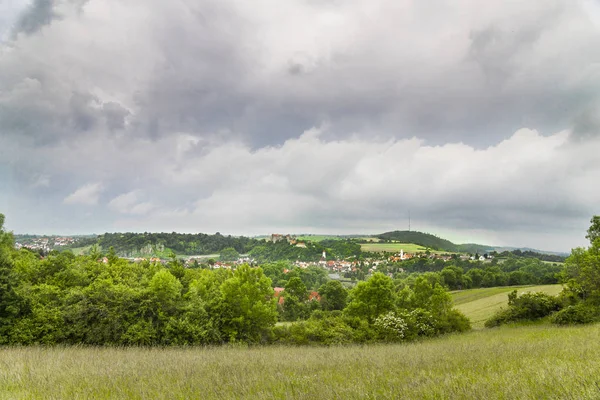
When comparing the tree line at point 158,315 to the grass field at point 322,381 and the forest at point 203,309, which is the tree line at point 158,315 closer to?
the forest at point 203,309

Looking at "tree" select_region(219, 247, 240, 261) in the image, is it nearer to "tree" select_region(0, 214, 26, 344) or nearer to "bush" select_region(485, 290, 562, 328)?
"bush" select_region(485, 290, 562, 328)

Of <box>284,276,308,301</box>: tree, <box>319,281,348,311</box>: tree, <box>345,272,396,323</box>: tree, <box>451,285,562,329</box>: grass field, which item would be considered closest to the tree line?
<box>345,272,396,323</box>: tree

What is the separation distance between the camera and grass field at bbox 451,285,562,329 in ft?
147

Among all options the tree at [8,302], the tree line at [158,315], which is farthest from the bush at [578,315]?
the tree at [8,302]

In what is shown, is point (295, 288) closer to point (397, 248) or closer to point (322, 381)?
point (322, 381)

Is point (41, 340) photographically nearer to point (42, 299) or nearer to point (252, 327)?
point (42, 299)

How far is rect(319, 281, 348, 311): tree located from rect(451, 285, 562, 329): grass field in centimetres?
2060

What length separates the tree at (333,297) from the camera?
2657 inches

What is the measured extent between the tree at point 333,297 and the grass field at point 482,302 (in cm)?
2060

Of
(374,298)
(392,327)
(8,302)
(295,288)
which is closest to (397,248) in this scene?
(295,288)

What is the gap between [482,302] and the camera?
5784cm

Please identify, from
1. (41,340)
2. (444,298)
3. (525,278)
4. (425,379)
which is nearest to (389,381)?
(425,379)

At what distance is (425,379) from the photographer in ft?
17.0

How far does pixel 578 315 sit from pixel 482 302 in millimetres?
30547
